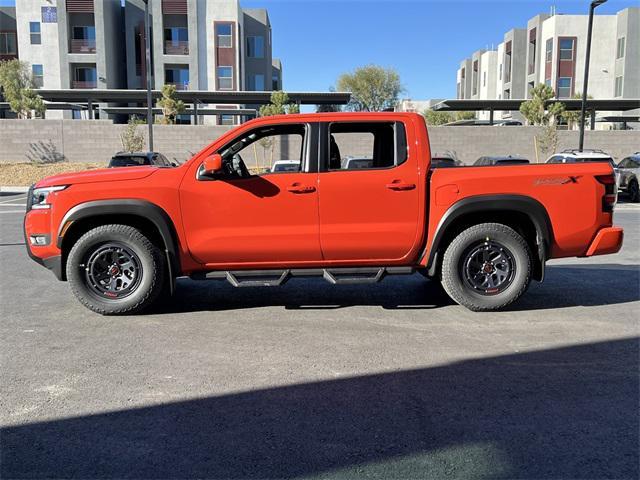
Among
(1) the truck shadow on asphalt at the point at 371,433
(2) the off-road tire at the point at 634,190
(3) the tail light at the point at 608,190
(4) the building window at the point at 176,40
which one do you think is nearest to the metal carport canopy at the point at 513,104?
(2) the off-road tire at the point at 634,190

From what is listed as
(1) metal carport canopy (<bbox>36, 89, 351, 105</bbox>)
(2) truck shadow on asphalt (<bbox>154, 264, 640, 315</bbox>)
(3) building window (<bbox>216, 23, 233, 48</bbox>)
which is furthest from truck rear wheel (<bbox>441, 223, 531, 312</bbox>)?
(3) building window (<bbox>216, 23, 233, 48</bbox>)

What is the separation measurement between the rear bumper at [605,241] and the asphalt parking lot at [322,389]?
0.65 metres

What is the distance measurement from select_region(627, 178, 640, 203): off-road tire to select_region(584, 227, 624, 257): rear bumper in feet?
47.8

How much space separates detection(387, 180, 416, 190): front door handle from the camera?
602 cm

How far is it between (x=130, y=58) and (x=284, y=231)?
49699 millimetres

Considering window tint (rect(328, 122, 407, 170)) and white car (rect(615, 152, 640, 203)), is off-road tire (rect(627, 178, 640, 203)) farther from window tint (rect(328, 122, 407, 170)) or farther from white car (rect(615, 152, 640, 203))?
window tint (rect(328, 122, 407, 170))

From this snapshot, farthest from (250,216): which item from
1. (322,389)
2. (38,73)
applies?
(38,73)

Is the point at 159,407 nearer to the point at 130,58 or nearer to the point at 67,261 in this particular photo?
the point at 67,261

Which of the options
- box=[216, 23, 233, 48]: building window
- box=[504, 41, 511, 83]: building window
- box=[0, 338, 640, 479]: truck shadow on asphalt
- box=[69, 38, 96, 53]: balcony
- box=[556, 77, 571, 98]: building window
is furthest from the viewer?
box=[504, 41, 511, 83]: building window

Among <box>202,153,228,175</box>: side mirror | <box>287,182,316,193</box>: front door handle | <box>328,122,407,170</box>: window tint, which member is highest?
<box>328,122,407,170</box>: window tint

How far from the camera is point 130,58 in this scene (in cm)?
5072

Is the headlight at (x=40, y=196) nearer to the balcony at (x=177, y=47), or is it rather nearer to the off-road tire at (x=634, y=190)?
the off-road tire at (x=634, y=190)

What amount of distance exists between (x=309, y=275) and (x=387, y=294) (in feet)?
4.70

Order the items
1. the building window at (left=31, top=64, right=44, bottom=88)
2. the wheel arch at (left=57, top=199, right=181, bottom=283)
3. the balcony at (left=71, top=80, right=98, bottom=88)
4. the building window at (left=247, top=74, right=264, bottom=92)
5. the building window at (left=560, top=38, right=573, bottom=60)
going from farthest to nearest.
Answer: the building window at (left=560, top=38, right=573, bottom=60)
the building window at (left=247, top=74, right=264, bottom=92)
the balcony at (left=71, top=80, right=98, bottom=88)
the building window at (left=31, top=64, right=44, bottom=88)
the wheel arch at (left=57, top=199, right=181, bottom=283)
